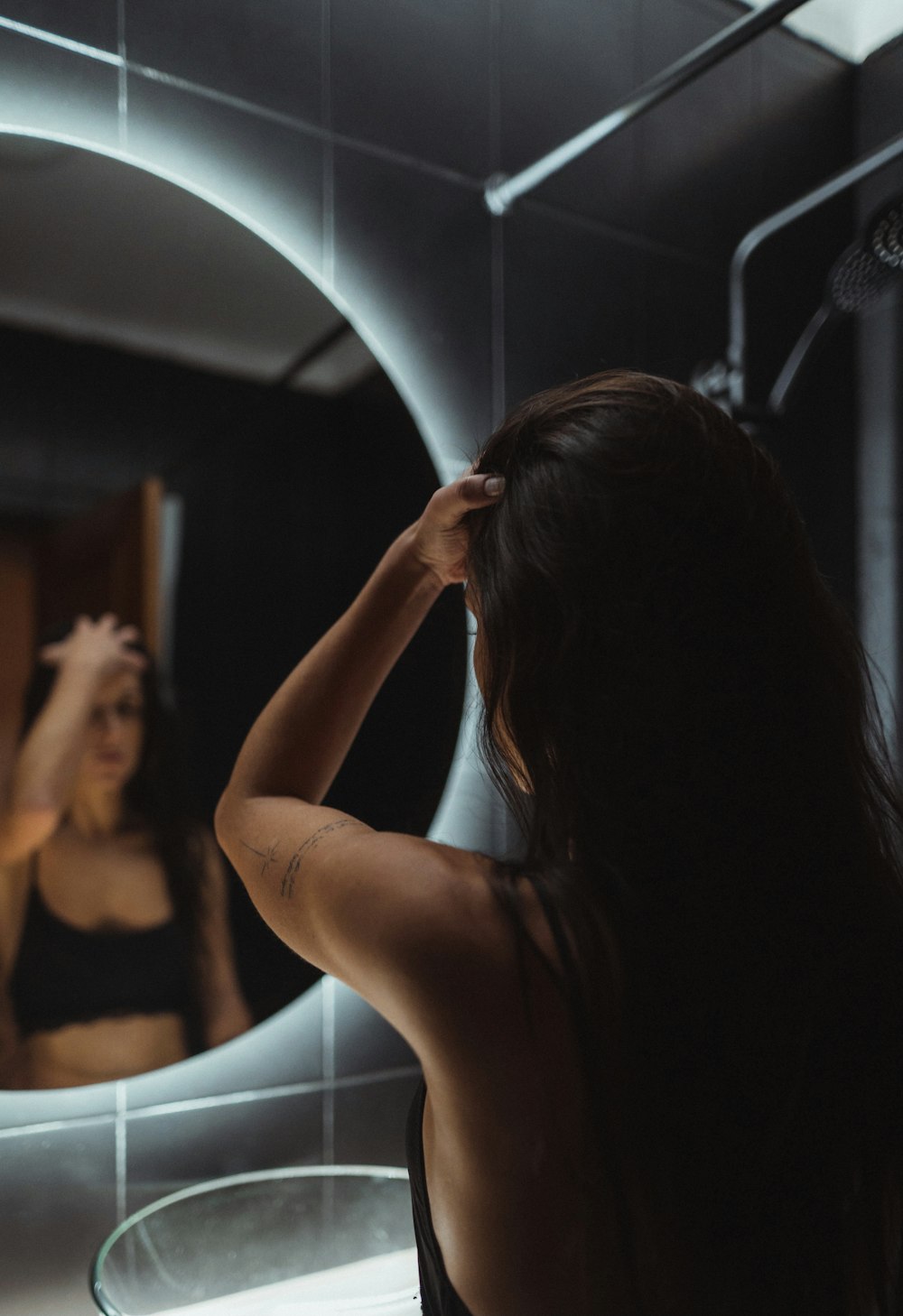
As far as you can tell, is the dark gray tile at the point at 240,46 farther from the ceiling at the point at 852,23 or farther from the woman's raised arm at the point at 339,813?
the woman's raised arm at the point at 339,813

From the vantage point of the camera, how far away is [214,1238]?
2.60 ft

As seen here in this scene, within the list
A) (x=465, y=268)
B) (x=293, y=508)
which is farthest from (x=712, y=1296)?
(x=465, y=268)

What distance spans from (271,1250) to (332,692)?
48 centimetres

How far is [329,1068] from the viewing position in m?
1.00

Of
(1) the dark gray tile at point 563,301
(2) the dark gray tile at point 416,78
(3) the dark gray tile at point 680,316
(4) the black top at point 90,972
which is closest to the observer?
(4) the black top at point 90,972

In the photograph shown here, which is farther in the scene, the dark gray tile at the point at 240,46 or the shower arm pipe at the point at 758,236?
the shower arm pipe at the point at 758,236

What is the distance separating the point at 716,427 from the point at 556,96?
2.86 ft

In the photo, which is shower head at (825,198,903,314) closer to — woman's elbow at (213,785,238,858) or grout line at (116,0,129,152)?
grout line at (116,0,129,152)

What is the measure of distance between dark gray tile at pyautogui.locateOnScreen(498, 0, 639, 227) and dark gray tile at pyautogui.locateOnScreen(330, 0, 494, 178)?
38 millimetres

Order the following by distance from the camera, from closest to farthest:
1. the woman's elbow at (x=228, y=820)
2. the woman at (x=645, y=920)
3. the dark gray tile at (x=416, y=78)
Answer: the woman at (x=645, y=920), the woman's elbow at (x=228, y=820), the dark gray tile at (x=416, y=78)

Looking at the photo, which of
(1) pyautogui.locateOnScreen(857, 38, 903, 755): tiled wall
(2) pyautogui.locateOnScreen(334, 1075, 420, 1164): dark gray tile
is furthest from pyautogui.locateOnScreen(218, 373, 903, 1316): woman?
(1) pyautogui.locateOnScreen(857, 38, 903, 755): tiled wall

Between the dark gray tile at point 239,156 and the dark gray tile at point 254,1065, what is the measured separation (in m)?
0.73

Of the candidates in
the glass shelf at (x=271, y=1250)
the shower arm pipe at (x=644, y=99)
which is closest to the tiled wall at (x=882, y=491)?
the shower arm pipe at (x=644, y=99)

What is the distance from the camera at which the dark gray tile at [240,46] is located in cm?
93
